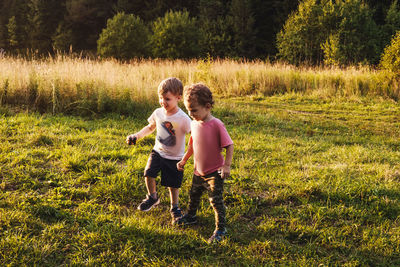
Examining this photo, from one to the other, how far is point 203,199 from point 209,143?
Answer: 1152 millimetres

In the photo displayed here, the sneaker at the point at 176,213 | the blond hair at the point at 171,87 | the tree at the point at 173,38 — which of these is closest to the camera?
the blond hair at the point at 171,87

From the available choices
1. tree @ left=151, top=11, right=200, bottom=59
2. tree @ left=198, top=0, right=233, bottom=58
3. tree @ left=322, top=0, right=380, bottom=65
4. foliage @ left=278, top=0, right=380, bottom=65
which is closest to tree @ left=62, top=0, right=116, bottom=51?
tree @ left=198, top=0, right=233, bottom=58

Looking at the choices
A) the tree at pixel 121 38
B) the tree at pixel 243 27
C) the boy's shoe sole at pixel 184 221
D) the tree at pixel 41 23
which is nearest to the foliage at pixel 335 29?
the tree at pixel 243 27

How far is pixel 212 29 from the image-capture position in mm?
28266

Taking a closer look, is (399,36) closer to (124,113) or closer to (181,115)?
(124,113)

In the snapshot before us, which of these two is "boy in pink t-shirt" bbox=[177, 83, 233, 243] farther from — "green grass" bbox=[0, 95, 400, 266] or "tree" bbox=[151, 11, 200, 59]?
"tree" bbox=[151, 11, 200, 59]

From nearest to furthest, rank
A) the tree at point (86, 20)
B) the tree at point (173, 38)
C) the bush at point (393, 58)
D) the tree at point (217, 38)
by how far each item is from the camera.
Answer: the bush at point (393, 58), the tree at point (173, 38), the tree at point (217, 38), the tree at point (86, 20)

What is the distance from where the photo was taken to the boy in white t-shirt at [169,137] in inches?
126

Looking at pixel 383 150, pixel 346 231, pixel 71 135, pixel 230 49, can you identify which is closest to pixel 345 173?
pixel 346 231

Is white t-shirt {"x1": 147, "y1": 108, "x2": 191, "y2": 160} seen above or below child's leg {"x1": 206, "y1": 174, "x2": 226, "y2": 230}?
above

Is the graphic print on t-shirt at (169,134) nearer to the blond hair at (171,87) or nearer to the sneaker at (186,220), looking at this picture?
the blond hair at (171,87)

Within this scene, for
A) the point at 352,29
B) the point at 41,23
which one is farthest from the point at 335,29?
the point at 41,23

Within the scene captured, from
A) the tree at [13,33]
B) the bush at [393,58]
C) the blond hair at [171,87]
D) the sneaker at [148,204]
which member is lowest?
the sneaker at [148,204]

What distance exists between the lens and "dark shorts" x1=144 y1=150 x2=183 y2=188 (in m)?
3.35
